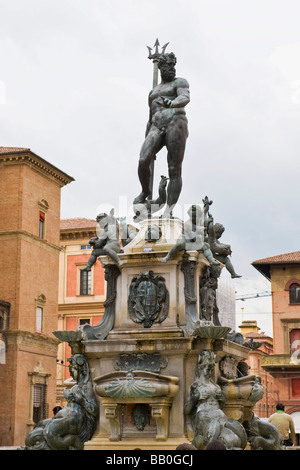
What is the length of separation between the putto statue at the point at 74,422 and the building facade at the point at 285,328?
42594 millimetres

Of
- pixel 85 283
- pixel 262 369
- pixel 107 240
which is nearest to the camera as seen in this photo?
pixel 107 240

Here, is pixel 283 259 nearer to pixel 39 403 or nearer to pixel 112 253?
pixel 39 403

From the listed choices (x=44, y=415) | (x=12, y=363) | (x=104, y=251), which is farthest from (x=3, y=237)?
(x=104, y=251)

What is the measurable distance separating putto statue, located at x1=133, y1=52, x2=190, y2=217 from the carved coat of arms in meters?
1.44

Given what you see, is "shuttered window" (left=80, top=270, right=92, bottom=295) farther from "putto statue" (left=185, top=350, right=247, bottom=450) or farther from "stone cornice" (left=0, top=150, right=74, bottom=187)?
"putto statue" (left=185, top=350, right=247, bottom=450)

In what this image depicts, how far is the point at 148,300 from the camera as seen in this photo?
431 inches

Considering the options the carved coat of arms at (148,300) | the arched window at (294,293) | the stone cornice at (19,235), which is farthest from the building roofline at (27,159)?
the carved coat of arms at (148,300)

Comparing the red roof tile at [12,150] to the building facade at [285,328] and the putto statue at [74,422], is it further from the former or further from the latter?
the putto statue at [74,422]

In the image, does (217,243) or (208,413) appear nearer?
(208,413)

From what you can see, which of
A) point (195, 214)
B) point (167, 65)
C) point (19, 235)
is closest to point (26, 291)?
point (19, 235)

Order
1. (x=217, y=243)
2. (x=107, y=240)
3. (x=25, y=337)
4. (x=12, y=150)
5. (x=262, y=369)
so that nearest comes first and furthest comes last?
1. (x=107, y=240)
2. (x=217, y=243)
3. (x=25, y=337)
4. (x=12, y=150)
5. (x=262, y=369)

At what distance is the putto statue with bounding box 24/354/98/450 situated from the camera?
1029cm

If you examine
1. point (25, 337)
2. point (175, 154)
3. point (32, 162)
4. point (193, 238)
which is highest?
point (32, 162)

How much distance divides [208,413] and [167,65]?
5431 mm
